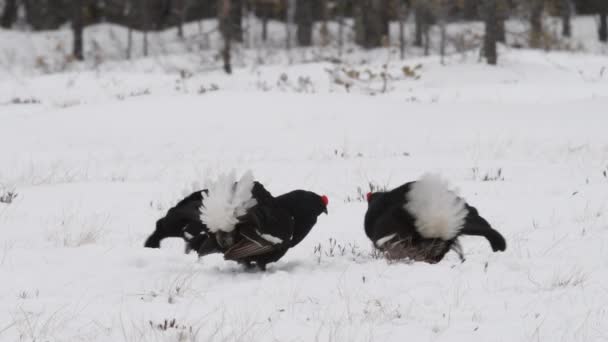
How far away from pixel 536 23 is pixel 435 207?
86.7 feet

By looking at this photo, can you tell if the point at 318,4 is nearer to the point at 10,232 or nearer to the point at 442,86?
the point at 442,86

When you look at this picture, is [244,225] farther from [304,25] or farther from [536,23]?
[304,25]

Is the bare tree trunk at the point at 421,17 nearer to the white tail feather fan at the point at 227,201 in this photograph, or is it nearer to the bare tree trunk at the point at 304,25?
the bare tree trunk at the point at 304,25

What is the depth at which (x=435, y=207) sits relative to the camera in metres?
3.85

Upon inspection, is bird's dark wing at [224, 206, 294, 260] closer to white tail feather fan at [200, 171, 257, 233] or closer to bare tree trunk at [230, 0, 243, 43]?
white tail feather fan at [200, 171, 257, 233]

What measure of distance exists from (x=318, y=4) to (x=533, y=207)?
3396cm

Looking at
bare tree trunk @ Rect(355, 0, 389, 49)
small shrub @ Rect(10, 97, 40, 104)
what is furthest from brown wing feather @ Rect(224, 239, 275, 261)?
bare tree trunk @ Rect(355, 0, 389, 49)

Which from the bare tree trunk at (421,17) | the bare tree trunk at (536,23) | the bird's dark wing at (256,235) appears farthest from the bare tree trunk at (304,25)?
the bird's dark wing at (256,235)

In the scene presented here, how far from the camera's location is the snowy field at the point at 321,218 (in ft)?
10.2

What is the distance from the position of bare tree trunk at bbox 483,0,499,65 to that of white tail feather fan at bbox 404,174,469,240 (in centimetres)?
1560

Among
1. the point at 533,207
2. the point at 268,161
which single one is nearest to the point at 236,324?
the point at 533,207

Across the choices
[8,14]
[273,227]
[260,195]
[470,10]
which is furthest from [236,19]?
[273,227]

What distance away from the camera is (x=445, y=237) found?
3975mm

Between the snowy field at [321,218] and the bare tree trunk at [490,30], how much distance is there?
3.51m
